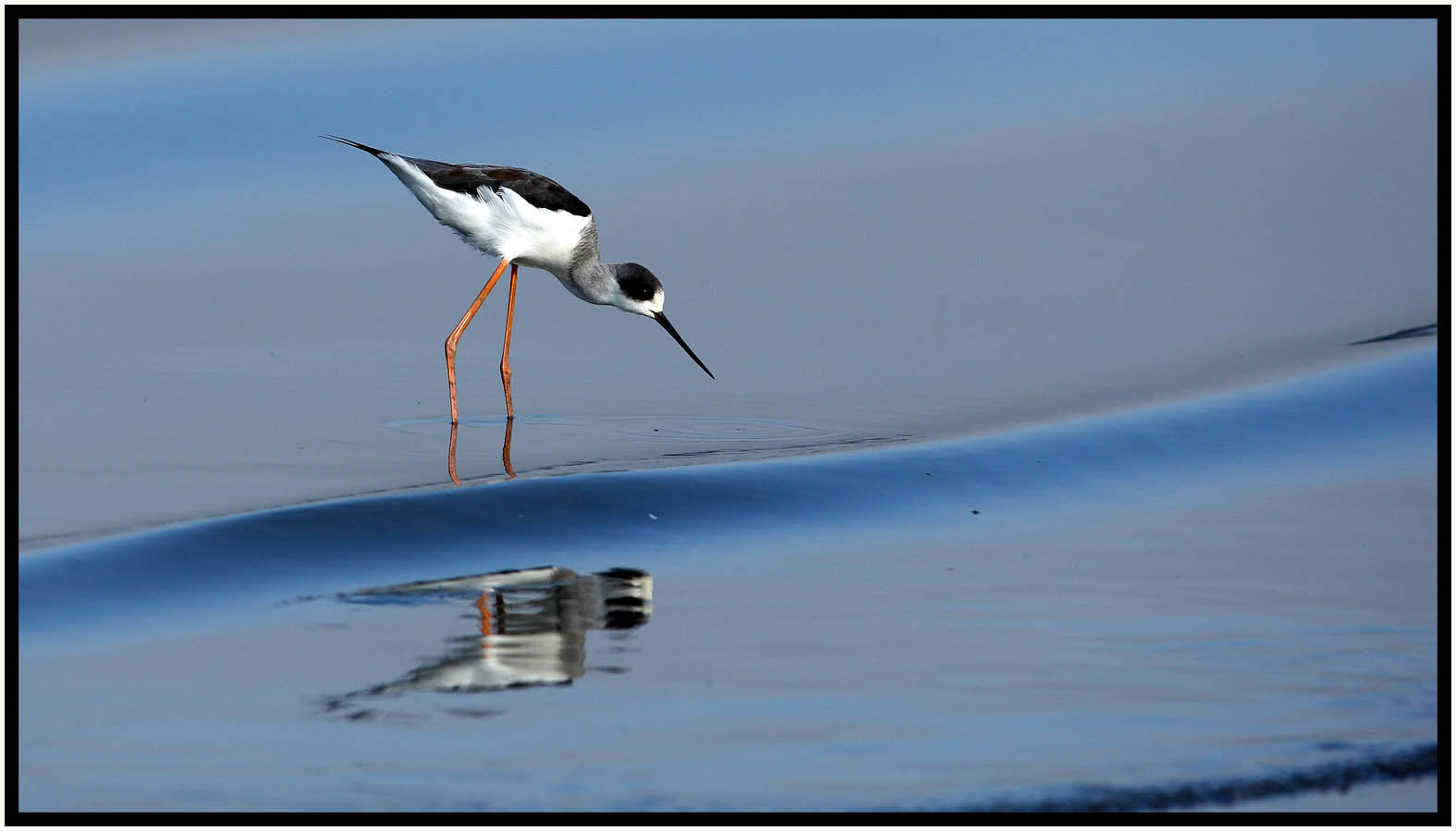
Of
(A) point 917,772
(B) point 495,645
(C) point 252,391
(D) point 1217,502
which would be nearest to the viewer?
(A) point 917,772

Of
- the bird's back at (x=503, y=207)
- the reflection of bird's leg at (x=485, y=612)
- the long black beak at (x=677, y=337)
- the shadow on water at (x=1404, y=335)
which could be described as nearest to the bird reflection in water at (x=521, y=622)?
the reflection of bird's leg at (x=485, y=612)

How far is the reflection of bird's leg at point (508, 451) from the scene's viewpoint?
725cm

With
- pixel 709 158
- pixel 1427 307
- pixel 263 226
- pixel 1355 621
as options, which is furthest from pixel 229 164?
pixel 1355 621

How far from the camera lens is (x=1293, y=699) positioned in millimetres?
4855

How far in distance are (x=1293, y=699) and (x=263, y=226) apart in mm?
8102

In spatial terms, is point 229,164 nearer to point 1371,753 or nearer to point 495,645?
point 495,645

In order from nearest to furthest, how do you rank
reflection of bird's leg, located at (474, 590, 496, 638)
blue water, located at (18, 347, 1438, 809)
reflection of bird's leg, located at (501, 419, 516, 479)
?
blue water, located at (18, 347, 1438, 809), reflection of bird's leg, located at (474, 590, 496, 638), reflection of bird's leg, located at (501, 419, 516, 479)

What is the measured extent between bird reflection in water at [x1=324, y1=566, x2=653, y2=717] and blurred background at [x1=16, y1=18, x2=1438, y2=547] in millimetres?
1179

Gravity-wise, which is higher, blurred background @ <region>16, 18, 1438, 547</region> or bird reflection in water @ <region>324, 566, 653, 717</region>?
blurred background @ <region>16, 18, 1438, 547</region>

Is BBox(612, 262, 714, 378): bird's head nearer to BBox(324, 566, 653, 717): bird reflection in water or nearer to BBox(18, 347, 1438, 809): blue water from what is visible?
BBox(18, 347, 1438, 809): blue water

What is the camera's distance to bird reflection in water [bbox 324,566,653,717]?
4.96 meters

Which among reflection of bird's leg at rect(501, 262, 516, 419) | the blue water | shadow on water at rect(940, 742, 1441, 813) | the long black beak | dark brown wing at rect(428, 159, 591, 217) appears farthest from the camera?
dark brown wing at rect(428, 159, 591, 217)

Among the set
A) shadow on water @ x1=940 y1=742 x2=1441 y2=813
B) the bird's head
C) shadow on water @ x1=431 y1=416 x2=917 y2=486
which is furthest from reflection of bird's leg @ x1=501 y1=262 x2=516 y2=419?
shadow on water @ x1=940 y1=742 x2=1441 y2=813

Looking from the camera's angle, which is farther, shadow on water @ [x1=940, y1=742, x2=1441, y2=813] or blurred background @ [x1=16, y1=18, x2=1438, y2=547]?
blurred background @ [x1=16, y1=18, x2=1438, y2=547]
